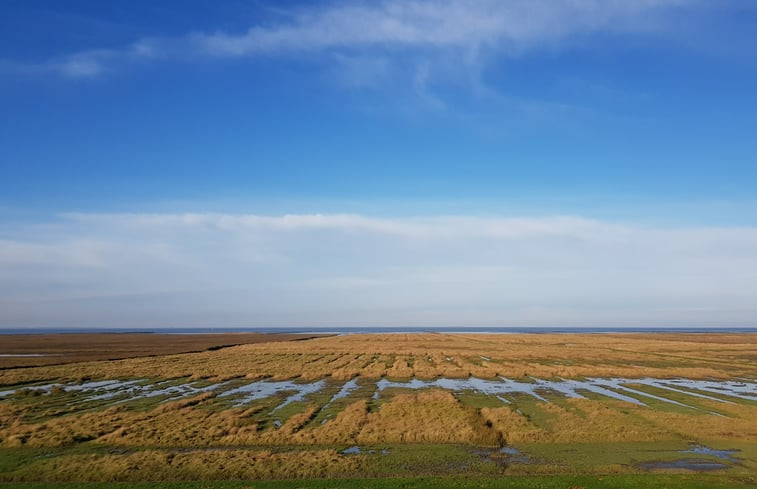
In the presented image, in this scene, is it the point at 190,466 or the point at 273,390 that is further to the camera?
the point at 273,390

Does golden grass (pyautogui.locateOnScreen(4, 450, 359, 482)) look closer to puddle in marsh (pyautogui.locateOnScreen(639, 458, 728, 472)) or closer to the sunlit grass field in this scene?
the sunlit grass field

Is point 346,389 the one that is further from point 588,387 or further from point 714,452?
point 714,452

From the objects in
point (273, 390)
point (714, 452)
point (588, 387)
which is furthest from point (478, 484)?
point (588, 387)

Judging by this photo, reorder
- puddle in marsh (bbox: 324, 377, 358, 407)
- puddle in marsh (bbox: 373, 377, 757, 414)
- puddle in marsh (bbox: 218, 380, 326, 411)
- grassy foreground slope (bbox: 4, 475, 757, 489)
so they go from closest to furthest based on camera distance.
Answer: grassy foreground slope (bbox: 4, 475, 757, 489)
puddle in marsh (bbox: 218, 380, 326, 411)
puddle in marsh (bbox: 324, 377, 358, 407)
puddle in marsh (bbox: 373, 377, 757, 414)

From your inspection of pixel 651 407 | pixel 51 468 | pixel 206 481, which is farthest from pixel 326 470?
pixel 651 407

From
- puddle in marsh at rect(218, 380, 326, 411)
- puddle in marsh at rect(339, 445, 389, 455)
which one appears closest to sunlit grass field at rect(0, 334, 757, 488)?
puddle in marsh at rect(339, 445, 389, 455)

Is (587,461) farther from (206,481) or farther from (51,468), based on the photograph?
(51,468)
